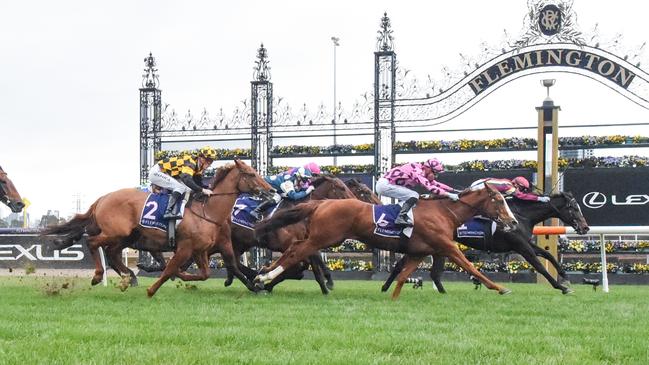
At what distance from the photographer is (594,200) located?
54.5ft

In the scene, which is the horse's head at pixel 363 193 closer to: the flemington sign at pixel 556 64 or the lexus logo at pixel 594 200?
the flemington sign at pixel 556 64

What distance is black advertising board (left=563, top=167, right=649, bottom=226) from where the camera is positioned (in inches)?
644

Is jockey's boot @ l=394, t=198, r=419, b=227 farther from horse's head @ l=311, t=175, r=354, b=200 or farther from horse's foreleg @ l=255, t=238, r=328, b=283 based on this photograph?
horse's head @ l=311, t=175, r=354, b=200

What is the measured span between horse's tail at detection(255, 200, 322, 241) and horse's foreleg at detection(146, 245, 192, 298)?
3.82ft

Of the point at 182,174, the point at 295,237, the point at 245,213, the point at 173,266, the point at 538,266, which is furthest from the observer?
the point at 245,213

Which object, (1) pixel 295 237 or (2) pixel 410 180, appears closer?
(2) pixel 410 180

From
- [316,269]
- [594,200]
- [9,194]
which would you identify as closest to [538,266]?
[316,269]

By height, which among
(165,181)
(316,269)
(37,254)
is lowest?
(37,254)

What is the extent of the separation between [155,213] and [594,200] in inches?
411

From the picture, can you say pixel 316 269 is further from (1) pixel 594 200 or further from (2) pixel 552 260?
(1) pixel 594 200

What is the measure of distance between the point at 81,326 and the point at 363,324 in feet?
6.86

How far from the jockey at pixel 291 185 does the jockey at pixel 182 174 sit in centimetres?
131

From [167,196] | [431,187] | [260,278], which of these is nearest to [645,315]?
[431,187]

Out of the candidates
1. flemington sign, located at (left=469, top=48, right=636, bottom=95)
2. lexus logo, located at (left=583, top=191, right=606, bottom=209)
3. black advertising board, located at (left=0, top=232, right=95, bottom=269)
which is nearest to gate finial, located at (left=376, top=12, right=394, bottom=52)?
flemington sign, located at (left=469, top=48, right=636, bottom=95)
